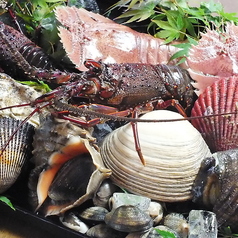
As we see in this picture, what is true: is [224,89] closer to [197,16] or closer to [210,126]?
[210,126]

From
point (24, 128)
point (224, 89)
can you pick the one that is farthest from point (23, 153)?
point (224, 89)

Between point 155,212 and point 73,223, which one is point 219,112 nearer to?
point 155,212

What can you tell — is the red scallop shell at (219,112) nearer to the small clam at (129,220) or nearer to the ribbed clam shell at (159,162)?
the ribbed clam shell at (159,162)

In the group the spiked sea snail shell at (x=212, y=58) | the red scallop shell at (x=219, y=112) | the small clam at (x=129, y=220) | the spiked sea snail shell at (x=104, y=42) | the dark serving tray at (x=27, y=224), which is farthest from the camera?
the spiked sea snail shell at (x=104, y=42)

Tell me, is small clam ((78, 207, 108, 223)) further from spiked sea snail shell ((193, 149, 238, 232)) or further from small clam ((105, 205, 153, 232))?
spiked sea snail shell ((193, 149, 238, 232))

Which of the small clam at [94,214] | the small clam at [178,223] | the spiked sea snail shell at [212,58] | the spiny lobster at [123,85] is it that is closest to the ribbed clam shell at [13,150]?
the spiny lobster at [123,85]

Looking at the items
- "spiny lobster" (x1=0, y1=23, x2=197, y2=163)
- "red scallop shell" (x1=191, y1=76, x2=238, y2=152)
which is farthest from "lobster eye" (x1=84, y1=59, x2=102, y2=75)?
"red scallop shell" (x1=191, y1=76, x2=238, y2=152)

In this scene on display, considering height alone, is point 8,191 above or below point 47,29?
below
